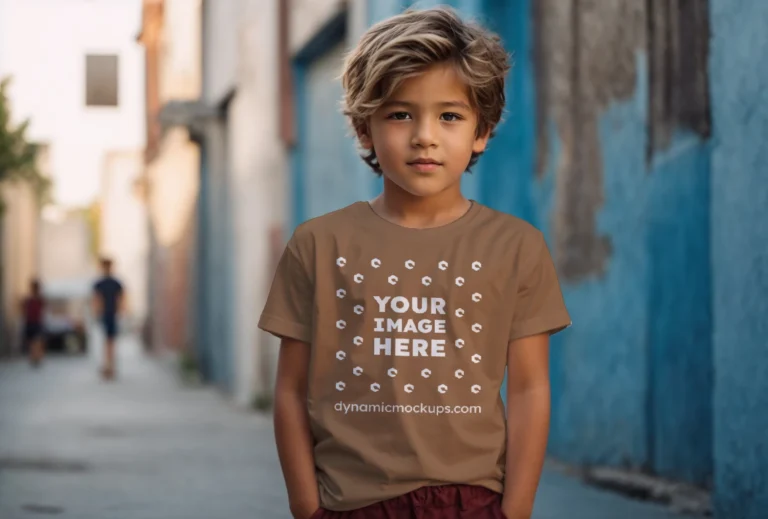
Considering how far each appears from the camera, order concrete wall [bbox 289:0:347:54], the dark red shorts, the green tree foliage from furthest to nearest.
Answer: the green tree foliage
concrete wall [bbox 289:0:347:54]
the dark red shorts

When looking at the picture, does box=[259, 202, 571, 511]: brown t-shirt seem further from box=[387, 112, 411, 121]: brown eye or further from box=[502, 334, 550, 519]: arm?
box=[387, 112, 411, 121]: brown eye

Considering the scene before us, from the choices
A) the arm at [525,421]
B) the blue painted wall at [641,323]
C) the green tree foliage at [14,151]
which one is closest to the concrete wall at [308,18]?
the blue painted wall at [641,323]

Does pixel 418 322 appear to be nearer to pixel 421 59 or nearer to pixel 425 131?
pixel 425 131

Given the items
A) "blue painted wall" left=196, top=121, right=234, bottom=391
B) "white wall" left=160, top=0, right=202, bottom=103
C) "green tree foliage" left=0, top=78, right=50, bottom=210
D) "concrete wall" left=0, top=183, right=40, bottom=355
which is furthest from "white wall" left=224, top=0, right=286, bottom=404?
"concrete wall" left=0, top=183, right=40, bottom=355

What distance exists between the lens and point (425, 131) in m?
2.27

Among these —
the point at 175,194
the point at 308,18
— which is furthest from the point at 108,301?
the point at 175,194

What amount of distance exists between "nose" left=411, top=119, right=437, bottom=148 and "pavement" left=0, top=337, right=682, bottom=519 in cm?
399

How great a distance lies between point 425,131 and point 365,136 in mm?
209

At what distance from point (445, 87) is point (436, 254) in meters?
0.28

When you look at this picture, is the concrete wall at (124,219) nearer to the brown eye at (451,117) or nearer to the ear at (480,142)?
the ear at (480,142)

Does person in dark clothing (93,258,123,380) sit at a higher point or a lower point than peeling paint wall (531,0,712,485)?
lower

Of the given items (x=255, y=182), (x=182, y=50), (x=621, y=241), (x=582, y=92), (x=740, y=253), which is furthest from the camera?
(x=182, y=50)

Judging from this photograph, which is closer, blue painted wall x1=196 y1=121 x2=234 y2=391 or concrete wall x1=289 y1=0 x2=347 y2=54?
concrete wall x1=289 y1=0 x2=347 y2=54

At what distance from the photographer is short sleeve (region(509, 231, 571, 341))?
232 cm
